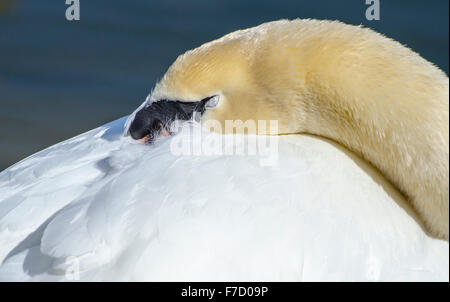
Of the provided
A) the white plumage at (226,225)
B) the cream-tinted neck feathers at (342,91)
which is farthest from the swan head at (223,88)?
the white plumage at (226,225)

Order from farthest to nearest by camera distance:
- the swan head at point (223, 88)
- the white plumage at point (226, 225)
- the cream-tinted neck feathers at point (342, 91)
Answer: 1. the swan head at point (223, 88)
2. the cream-tinted neck feathers at point (342, 91)
3. the white plumage at point (226, 225)

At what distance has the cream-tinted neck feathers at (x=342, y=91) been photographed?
87.6 inches

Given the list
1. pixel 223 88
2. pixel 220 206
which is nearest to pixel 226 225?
pixel 220 206

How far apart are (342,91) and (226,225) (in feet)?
1.75

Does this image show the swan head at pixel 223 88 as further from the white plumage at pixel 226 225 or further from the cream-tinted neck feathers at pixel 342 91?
the white plumage at pixel 226 225

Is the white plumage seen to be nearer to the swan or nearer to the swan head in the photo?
the swan

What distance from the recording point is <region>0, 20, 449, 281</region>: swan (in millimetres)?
2092

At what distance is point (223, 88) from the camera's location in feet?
7.86

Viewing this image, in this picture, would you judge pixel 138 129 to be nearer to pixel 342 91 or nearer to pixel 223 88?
Answer: pixel 223 88

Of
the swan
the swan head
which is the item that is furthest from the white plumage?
the swan head

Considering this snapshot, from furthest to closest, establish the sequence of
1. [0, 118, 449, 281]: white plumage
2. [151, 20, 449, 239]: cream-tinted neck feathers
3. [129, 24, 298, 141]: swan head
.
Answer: [129, 24, 298, 141]: swan head, [151, 20, 449, 239]: cream-tinted neck feathers, [0, 118, 449, 281]: white plumage

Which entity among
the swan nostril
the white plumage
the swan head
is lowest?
the white plumage
